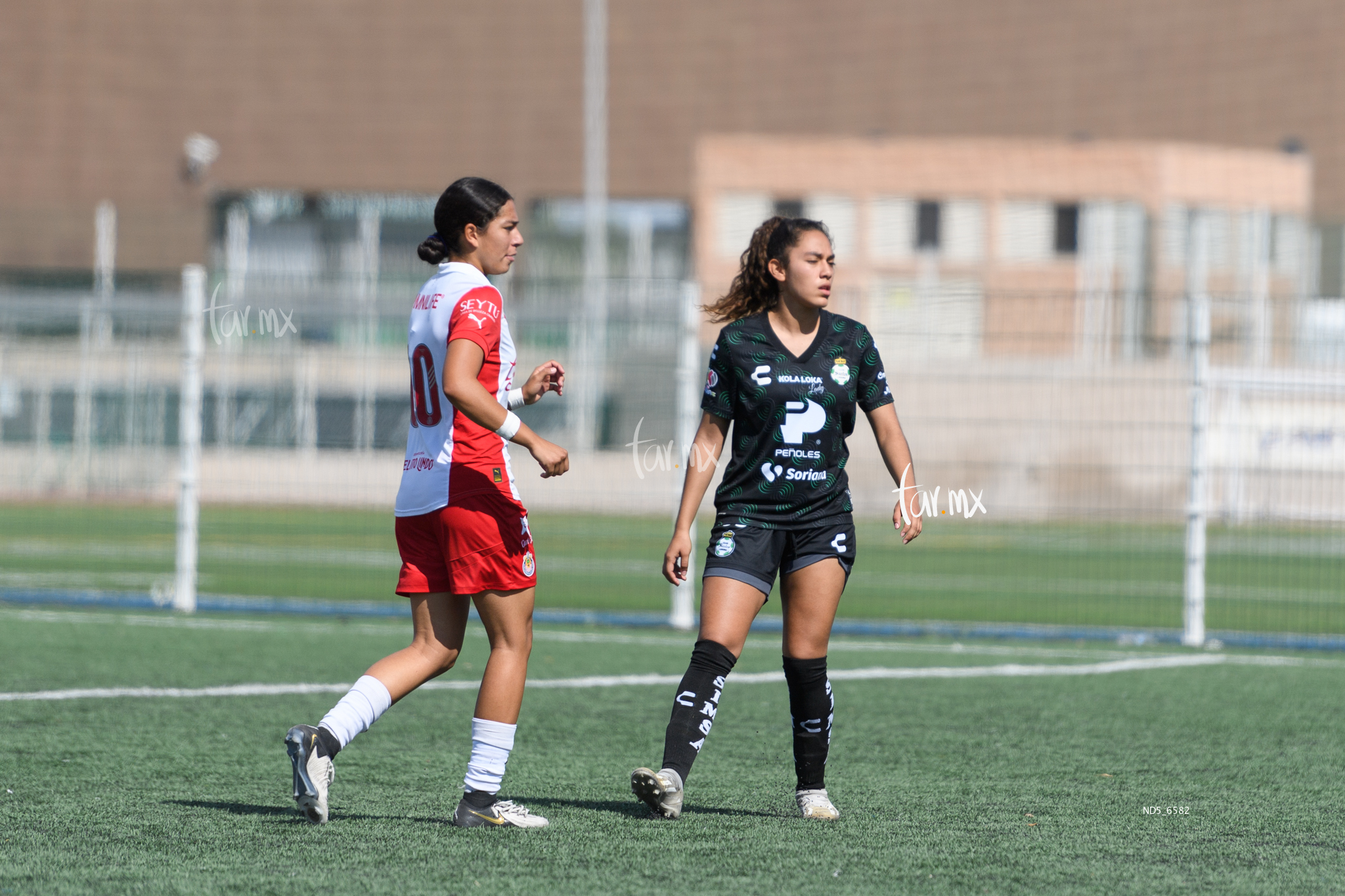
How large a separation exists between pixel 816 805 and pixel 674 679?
3569 millimetres

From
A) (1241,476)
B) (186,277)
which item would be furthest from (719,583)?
(1241,476)

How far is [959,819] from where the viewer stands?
5.21 metres

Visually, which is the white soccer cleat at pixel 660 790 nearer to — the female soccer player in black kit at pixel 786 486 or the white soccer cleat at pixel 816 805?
the female soccer player in black kit at pixel 786 486

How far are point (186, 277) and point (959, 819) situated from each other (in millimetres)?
7897

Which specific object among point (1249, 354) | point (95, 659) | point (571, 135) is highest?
point (571, 135)

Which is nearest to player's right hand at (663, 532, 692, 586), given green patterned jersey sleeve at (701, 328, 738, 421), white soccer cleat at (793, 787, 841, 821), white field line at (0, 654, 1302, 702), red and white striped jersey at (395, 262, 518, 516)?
green patterned jersey sleeve at (701, 328, 738, 421)

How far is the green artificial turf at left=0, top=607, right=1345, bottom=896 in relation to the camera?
4.42 m

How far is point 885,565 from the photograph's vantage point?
17.4 m

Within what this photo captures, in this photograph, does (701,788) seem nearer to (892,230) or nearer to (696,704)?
(696,704)

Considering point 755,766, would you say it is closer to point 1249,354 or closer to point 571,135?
point 1249,354

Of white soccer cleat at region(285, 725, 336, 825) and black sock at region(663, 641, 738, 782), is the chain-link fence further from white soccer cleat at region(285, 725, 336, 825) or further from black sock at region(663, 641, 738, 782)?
white soccer cleat at region(285, 725, 336, 825)

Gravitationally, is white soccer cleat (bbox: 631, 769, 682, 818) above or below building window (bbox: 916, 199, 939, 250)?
below

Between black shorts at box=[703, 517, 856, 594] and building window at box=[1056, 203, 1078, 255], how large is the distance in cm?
4428

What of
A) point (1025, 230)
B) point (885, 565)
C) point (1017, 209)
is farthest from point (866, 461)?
point (1017, 209)
